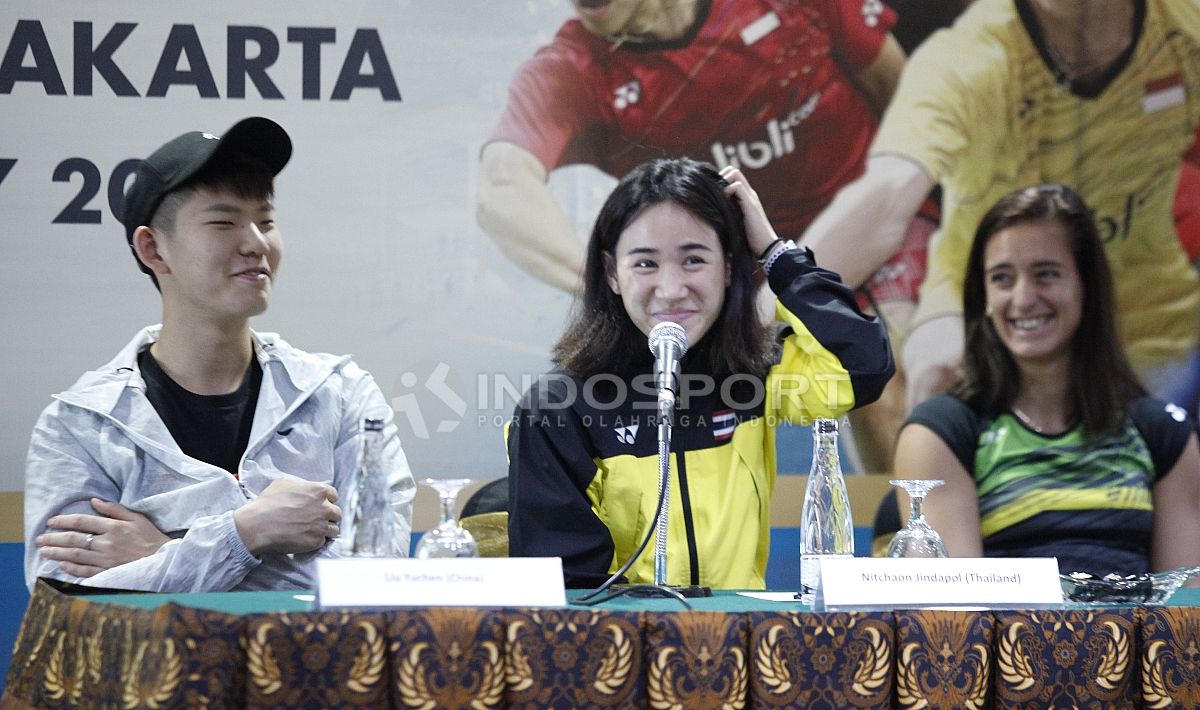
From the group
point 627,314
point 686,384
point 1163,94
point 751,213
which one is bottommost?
point 686,384

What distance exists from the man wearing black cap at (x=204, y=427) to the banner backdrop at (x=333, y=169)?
82cm

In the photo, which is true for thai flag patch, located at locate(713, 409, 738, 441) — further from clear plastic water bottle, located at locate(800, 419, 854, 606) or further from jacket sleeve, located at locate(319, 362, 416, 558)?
jacket sleeve, located at locate(319, 362, 416, 558)

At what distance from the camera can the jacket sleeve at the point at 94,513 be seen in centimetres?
199

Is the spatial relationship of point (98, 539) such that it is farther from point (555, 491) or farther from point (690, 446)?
point (690, 446)

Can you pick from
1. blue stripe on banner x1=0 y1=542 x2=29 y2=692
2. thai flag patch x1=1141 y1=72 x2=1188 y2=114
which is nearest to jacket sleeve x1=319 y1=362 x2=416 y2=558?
blue stripe on banner x1=0 y1=542 x2=29 y2=692

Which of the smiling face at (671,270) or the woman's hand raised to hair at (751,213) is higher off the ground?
the woman's hand raised to hair at (751,213)

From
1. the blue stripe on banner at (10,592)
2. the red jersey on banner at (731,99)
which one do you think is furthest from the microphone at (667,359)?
the blue stripe on banner at (10,592)

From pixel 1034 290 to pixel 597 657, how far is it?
237cm

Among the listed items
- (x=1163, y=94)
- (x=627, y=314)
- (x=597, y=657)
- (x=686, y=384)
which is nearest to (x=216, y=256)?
(x=627, y=314)

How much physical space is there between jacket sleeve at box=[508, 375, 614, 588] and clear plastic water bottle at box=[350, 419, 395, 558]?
0.45 m

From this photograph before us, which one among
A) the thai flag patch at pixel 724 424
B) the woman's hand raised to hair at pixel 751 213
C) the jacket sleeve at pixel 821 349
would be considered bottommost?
the thai flag patch at pixel 724 424

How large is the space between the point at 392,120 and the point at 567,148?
1.68ft

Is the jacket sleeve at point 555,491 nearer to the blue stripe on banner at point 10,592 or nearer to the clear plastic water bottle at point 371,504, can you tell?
the clear plastic water bottle at point 371,504

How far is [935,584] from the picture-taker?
1.56 meters
